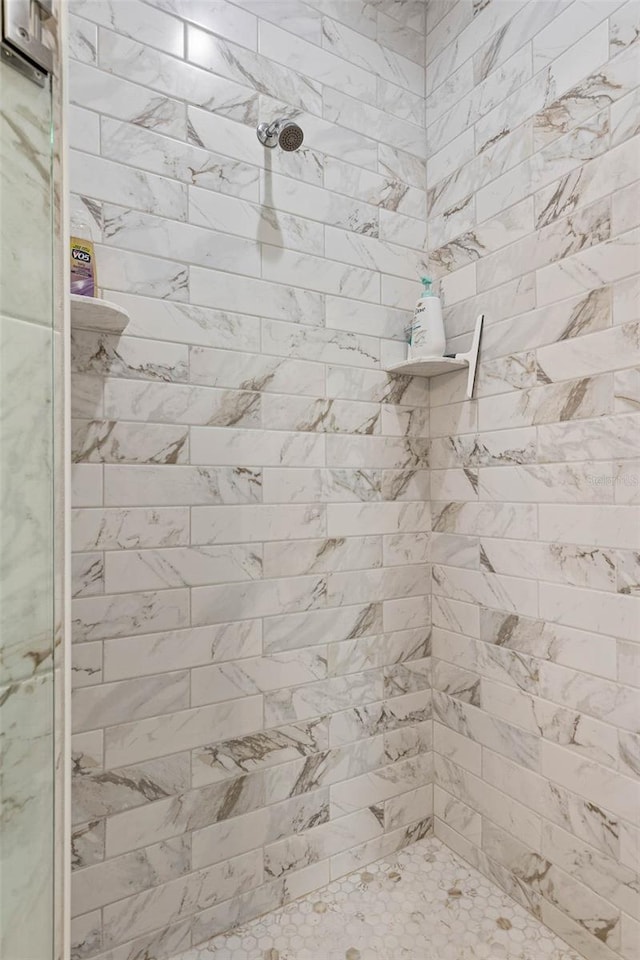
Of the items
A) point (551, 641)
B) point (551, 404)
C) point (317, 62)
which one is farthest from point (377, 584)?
point (317, 62)

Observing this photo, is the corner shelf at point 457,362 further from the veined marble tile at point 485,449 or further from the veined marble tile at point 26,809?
the veined marble tile at point 26,809

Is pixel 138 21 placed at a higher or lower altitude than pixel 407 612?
higher

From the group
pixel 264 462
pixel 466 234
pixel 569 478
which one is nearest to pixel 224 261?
pixel 264 462

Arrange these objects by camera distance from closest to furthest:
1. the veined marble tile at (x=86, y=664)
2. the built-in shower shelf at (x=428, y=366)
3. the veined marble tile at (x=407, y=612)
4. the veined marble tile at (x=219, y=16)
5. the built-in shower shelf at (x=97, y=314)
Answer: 1. the built-in shower shelf at (x=97, y=314)
2. the veined marble tile at (x=86, y=664)
3. the veined marble tile at (x=219, y=16)
4. the built-in shower shelf at (x=428, y=366)
5. the veined marble tile at (x=407, y=612)

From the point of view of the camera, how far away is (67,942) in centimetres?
54

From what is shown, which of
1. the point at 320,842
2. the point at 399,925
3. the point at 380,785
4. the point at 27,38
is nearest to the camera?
the point at 27,38

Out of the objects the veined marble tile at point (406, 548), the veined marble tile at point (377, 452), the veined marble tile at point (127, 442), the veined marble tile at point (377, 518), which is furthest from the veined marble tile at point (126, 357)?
the veined marble tile at point (406, 548)

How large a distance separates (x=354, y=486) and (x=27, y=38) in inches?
46.2

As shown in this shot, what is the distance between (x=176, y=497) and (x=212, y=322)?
0.45 m

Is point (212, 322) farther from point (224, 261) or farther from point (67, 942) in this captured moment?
point (67, 942)

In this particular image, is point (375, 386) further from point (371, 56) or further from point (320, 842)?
point (320, 842)

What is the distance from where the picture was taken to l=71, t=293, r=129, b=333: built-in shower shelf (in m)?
1.02

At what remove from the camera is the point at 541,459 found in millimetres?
1294

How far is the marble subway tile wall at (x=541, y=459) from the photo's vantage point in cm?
112
